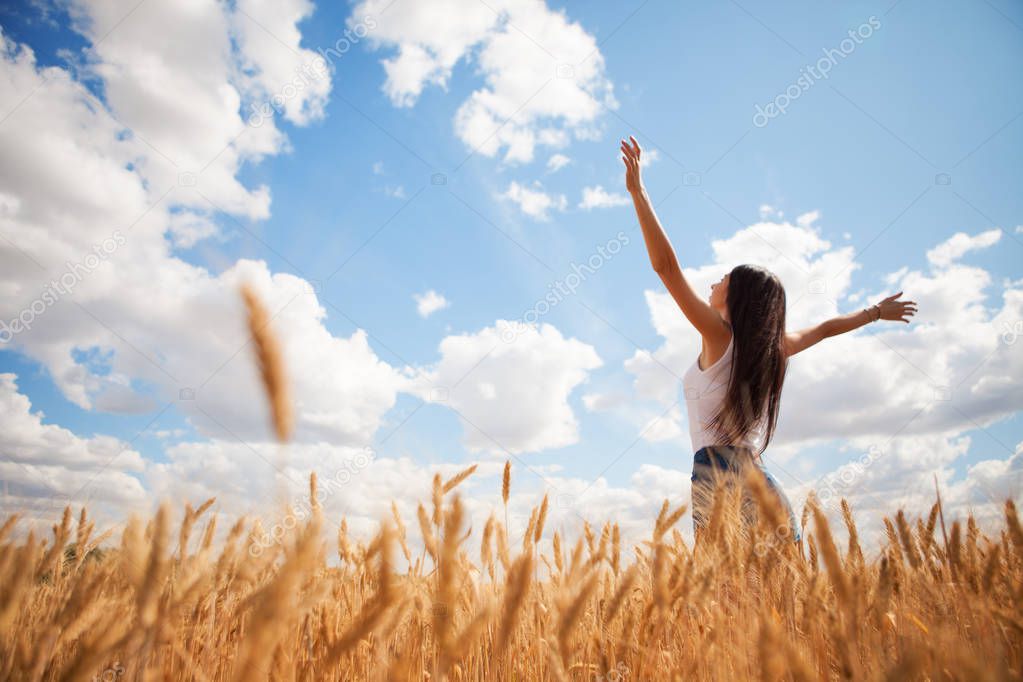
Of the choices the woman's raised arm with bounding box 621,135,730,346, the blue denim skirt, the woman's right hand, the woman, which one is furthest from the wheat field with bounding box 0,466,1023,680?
the woman's right hand

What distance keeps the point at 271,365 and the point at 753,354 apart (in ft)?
8.67

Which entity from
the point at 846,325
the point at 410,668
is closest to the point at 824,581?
the point at 410,668

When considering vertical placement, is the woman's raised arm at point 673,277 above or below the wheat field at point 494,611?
above

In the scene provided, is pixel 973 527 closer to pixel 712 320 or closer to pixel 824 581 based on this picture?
pixel 712 320

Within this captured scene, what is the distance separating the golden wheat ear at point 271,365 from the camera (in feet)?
3.56

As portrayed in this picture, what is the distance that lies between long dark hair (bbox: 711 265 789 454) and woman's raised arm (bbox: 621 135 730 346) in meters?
0.14

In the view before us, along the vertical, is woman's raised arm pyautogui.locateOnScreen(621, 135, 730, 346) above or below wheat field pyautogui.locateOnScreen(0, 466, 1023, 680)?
above

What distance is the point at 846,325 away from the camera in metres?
4.23

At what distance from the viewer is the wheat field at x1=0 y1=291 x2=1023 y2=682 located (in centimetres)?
98

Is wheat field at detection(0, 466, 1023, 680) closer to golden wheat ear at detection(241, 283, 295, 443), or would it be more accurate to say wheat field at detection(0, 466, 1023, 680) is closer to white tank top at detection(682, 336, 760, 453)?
golden wheat ear at detection(241, 283, 295, 443)

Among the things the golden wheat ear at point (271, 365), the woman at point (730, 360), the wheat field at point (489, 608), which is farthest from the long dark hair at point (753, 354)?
the golden wheat ear at point (271, 365)

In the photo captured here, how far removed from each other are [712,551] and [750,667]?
31 centimetres

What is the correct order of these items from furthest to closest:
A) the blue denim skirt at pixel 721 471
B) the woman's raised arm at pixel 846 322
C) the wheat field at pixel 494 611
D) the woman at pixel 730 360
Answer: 1. the woman's raised arm at pixel 846 322
2. the woman at pixel 730 360
3. the blue denim skirt at pixel 721 471
4. the wheat field at pixel 494 611

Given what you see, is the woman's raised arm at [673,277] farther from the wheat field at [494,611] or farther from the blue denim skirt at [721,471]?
the wheat field at [494,611]
